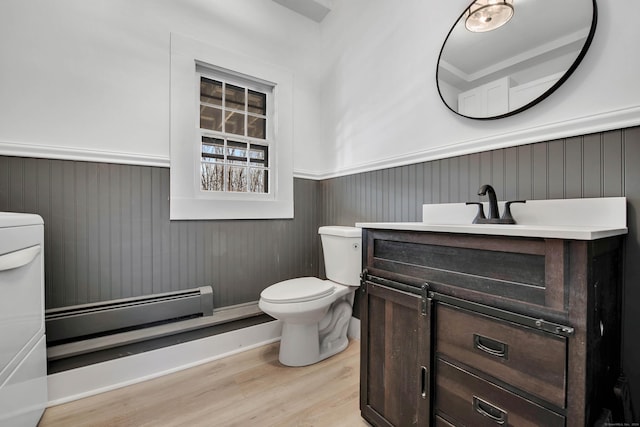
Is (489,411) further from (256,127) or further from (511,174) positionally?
(256,127)

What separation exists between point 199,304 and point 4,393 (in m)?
0.88

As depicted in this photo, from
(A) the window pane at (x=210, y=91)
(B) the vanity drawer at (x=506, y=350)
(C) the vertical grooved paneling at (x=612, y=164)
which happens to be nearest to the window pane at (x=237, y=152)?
(A) the window pane at (x=210, y=91)

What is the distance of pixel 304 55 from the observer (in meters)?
2.32

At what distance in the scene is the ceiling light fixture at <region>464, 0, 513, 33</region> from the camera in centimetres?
122

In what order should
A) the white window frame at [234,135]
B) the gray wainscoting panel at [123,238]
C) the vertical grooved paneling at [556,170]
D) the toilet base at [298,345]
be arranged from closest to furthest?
the vertical grooved paneling at [556,170], the gray wainscoting panel at [123,238], the toilet base at [298,345], the white window frame at [234,135]

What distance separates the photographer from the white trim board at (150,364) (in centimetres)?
136

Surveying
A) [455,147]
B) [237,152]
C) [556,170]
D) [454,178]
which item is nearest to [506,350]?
[556,170]

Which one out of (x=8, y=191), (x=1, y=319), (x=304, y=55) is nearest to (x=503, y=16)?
(x=304, y=55)

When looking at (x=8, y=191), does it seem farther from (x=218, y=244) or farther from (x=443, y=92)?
(x=443, y=92)

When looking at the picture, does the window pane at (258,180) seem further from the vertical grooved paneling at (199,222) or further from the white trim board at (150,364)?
the white trim board at (150,364)

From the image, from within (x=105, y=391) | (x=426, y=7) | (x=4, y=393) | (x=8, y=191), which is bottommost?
(x=105, y=391)

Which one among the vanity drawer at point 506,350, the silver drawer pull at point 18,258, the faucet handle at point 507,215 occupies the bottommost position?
the vanity drawer at point 506,350

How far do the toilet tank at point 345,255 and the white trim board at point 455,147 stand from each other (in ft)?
1.63

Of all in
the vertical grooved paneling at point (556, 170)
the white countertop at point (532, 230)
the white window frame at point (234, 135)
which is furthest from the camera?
the white window frame at point (234, 135)
